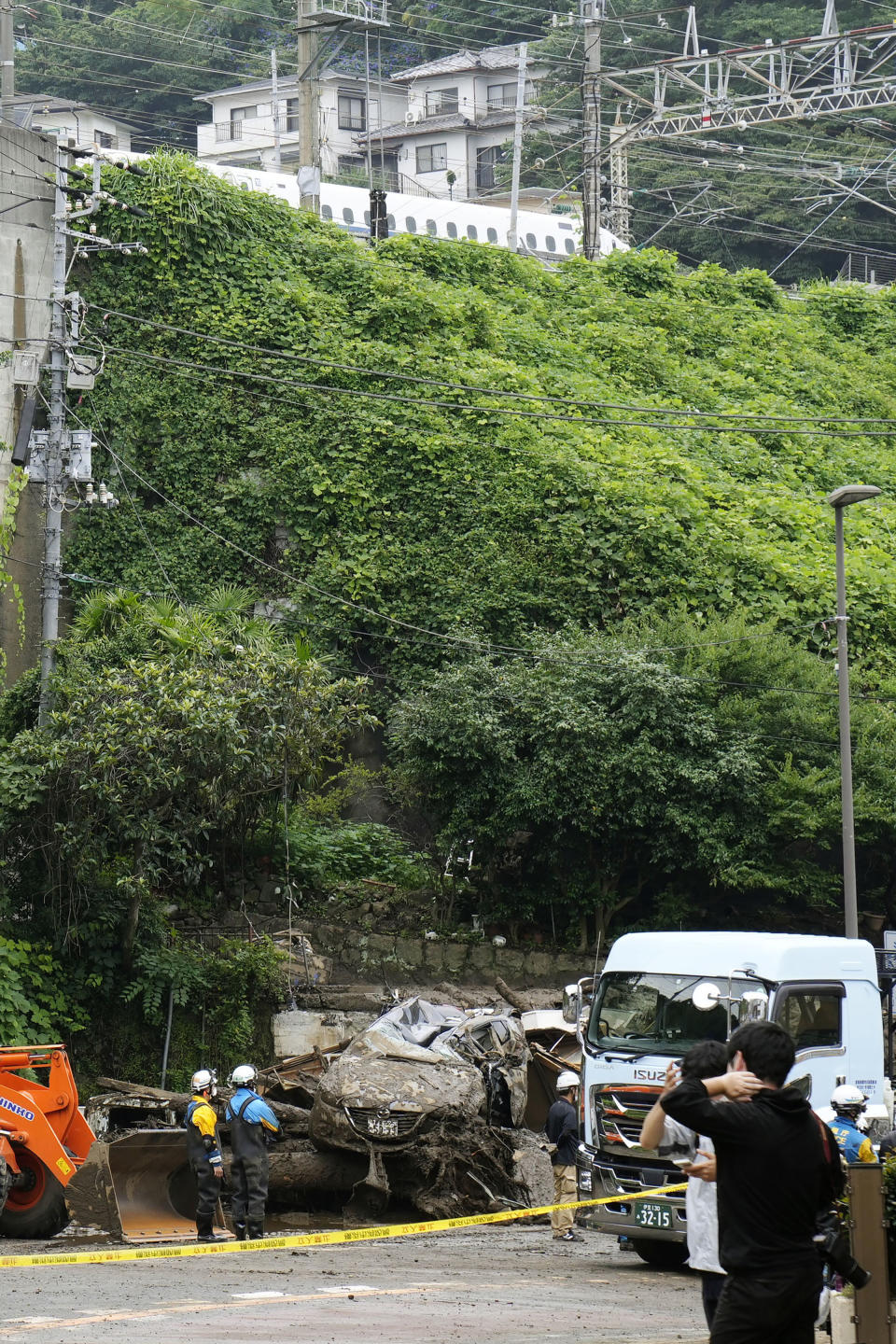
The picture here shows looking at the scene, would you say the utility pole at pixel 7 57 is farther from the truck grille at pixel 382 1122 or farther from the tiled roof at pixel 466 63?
the tiled roof at pixel 466 63

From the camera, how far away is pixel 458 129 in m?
72.2

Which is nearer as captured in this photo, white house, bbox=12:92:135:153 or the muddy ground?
the muddy ground

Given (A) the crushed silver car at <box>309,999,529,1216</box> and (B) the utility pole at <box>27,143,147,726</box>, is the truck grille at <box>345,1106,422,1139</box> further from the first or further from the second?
(B) the utility pole at <box>27,143,147,726</box>

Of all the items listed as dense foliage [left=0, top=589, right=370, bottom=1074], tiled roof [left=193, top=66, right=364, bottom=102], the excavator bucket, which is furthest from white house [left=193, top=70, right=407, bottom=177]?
the excavator bucket

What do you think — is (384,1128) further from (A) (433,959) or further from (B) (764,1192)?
(B) (764,1192)

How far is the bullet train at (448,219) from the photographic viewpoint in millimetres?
55219

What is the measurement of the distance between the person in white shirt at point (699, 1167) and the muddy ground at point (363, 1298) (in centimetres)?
124

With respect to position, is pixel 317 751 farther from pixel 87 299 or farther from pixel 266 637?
pixel 87 299

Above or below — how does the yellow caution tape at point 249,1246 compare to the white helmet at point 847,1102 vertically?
below

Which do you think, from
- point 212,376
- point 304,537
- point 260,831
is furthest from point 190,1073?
point 212,376

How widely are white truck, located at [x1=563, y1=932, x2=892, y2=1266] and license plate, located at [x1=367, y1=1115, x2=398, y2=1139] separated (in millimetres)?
2582

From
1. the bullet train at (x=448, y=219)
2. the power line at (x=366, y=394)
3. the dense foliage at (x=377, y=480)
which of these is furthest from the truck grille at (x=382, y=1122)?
the bullet train at (x=448, y=219)

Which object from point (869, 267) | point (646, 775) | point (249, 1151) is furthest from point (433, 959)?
point (869, 267)

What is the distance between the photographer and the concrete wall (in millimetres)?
27938
